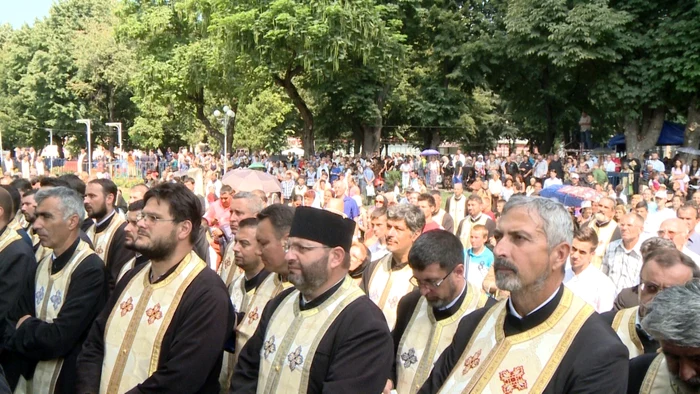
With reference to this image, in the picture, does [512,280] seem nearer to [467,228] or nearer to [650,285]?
[650,285]

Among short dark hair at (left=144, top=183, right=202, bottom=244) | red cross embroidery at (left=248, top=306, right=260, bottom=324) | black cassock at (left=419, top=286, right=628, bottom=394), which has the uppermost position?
short dark hair at (left=144, top=183, right=202, bottom=244)

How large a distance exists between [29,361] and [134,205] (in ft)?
6.21

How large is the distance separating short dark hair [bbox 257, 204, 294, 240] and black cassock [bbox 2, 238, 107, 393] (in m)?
1.19

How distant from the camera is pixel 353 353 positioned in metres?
3.68

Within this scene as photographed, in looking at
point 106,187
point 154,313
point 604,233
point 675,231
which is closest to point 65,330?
point 154,313

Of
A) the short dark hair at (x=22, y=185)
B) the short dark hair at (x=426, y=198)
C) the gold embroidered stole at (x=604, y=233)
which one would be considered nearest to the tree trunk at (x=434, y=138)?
the gold embroidered stole at (x=604, y=233)

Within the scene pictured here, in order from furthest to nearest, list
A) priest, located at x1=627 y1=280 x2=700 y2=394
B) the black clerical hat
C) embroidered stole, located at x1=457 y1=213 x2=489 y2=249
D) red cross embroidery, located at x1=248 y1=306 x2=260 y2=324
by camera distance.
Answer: embroidered stole, located at x1=457 y1=213 x2=489 y2=249, red cross embroidery, located at x1=248 y1=306 x2=260 y2=324, the black clerical hat, priest, located at x1=627 y1=280 x2=700 y2=394

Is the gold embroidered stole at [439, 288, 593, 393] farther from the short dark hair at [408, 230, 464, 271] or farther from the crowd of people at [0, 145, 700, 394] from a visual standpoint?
the short dark hair at [408, 230, 464, 271]

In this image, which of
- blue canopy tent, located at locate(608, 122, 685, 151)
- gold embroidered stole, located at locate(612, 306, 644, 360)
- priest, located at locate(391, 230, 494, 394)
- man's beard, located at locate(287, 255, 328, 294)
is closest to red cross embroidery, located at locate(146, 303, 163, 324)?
man's beard, located at locate(287, 255, 328, 294)

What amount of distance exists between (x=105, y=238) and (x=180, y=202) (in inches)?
97.7

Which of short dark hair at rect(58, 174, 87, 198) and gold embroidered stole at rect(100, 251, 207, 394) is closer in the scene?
gold embroidered stole at rect(100, 251, 207, 394)

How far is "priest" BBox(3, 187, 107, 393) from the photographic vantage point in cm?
485

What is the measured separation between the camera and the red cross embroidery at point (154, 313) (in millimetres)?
4285

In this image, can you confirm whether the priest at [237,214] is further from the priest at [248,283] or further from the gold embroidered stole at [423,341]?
the gold embroidered stole at [423,341]
